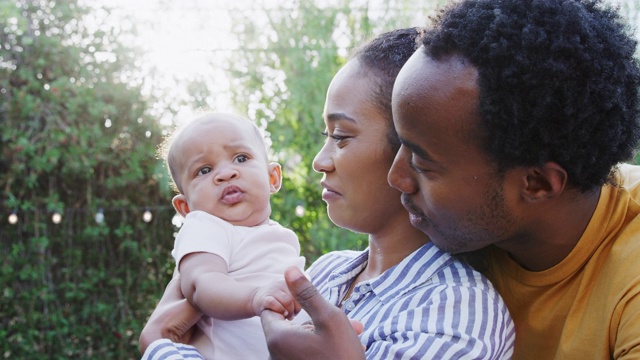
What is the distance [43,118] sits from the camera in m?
6.07

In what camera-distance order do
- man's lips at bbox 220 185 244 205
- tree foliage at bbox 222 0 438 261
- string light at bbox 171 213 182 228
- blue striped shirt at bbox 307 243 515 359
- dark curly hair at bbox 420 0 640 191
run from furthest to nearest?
string light at bbox 171 213 182 228 < tree foliage at bbox 222 0 438 261 < man's lips at bbox 220 185 244 205 < blue striped shirt at bbox 307 243 515 359 < dark curly hair at bbox 420 0 640 191

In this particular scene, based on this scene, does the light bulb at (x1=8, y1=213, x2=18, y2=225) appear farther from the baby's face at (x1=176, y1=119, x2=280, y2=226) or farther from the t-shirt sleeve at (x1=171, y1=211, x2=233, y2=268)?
the t-shirt sleeve at (x1=171, y1=211, x2=233, y2=268)

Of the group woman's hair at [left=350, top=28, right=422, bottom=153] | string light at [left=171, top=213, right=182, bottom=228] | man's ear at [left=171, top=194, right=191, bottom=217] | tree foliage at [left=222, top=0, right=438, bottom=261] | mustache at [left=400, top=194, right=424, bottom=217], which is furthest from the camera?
string light at [left=171, top=213, right=182, bottom=228]

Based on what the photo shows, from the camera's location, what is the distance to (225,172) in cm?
239

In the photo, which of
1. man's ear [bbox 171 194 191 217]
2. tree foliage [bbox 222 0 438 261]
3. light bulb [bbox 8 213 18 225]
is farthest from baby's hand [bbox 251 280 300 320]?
light bulb [bbox 8 213 18 225]

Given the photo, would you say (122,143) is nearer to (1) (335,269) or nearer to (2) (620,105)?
(1) (335,269)

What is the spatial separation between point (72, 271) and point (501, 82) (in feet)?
17.1

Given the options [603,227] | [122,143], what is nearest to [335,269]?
[603,227]

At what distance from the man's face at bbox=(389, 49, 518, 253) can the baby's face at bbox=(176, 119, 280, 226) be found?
65 centimetres

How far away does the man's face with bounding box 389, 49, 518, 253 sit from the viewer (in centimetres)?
172

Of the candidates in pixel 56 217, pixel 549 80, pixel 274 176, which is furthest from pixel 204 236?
pixel 56 217

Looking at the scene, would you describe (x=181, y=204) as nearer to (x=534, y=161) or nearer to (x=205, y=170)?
(x=205, y=170)

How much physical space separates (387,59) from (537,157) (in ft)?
1.98

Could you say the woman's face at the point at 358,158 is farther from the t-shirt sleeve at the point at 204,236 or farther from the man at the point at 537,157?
the t-shirt sleeve at the point at 204,236
